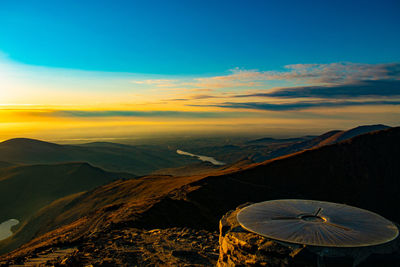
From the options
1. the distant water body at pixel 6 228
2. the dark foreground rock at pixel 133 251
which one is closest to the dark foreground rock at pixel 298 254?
the dark foreground rock at pixel 133 251

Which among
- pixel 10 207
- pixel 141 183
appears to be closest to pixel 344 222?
pixel 141 183

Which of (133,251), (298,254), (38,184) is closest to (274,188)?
(133,251)

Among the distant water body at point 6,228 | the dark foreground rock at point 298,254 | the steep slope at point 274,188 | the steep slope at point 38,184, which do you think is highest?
the dark foreground rock at point 298,254

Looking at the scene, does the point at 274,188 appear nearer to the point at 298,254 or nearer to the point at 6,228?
the point at 298,254

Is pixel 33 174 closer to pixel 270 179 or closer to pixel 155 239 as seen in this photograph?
pixel 270 179

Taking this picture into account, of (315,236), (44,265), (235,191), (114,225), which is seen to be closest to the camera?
(315,236)

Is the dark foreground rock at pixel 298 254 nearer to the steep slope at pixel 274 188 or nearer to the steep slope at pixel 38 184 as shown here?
the steep slope at pixel 274 188

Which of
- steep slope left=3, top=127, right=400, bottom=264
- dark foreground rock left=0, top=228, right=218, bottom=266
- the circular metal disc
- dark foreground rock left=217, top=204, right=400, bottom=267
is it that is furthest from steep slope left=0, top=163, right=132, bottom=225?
dark foreground rock left=217, top=204, right=400, bottom=267
